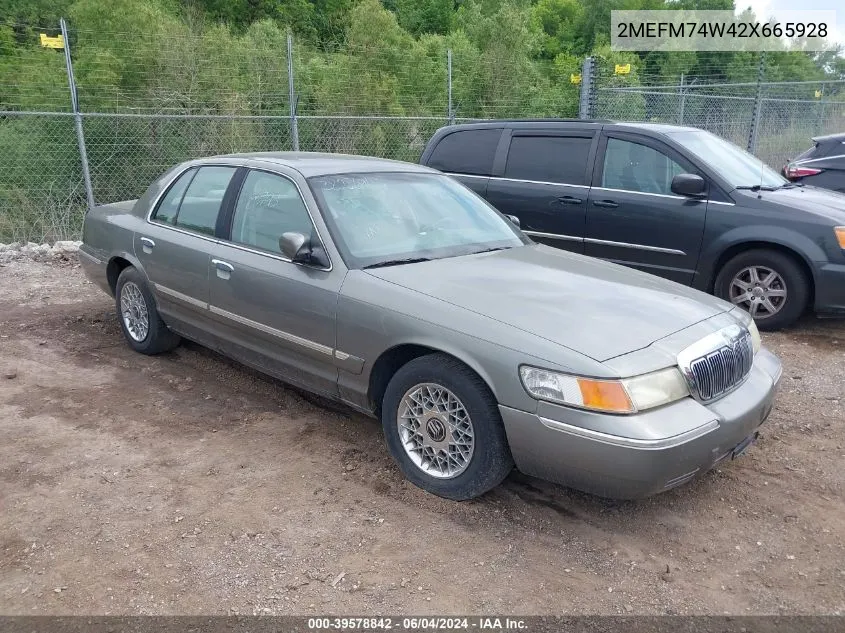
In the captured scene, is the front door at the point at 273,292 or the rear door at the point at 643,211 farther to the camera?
the rear door at the point at 643,211

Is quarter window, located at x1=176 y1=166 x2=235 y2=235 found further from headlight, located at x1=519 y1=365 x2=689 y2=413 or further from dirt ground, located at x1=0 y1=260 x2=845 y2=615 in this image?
headlight, located at x1=519 y1=365 x2=689 y2=413

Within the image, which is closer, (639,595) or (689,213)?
(639,595)

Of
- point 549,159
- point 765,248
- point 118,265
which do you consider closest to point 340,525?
point 118,265

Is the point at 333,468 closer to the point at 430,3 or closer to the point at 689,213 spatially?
the point at 689,213

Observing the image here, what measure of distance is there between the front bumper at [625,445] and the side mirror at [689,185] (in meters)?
3.46

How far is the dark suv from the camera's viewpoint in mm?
6008

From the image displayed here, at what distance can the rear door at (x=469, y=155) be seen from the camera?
749 cm

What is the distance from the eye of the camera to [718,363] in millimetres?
3312

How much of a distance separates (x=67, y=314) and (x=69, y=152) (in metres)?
5.32

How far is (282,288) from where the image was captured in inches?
160

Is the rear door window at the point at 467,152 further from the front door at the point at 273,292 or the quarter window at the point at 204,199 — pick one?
the front door at the point at 273,292

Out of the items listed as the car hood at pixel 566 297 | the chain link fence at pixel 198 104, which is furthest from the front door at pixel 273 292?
the chain link fence at pixel 198 104

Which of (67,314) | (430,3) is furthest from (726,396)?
(430,3)

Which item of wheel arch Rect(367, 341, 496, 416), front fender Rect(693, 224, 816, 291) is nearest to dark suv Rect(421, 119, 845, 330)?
front fender Rect(693, 224, 816, 291)
